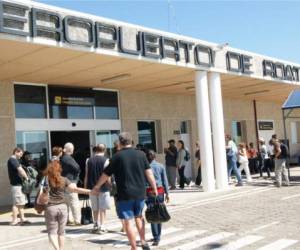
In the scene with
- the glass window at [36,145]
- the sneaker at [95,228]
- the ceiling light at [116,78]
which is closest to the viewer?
the sneaker at [95,228]

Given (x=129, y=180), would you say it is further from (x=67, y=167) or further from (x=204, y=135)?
(x=204, y=135)

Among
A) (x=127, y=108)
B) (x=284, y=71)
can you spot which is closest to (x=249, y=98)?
(x=284, y=71)

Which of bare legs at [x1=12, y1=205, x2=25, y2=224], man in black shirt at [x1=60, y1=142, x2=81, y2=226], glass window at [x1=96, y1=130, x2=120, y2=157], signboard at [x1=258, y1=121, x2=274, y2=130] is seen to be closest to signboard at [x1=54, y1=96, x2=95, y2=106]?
glass window at [x1=96, y1=130, x2=120, y2=157]

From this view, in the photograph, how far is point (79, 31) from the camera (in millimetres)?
10398

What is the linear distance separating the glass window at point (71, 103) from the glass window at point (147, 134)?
2593 mm

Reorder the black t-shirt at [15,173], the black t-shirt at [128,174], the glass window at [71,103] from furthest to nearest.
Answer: the glass window at [71,103] < the black t-shirt at [15,173] < the black t-shirt at [128,174]

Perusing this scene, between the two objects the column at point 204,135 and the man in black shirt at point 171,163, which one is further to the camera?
the man in black shirt at point 171,163

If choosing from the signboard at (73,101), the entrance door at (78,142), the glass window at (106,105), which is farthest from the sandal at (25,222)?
the glass window at (106,105)

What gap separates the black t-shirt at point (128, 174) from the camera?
6.44 m

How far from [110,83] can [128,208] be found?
925cm

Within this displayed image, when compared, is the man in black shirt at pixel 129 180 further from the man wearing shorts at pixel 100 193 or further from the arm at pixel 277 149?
the arm at pixel 277 149

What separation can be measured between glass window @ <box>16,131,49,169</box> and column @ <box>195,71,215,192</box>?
15.7ft

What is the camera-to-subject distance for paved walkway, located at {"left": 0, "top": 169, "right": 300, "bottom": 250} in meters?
7.50

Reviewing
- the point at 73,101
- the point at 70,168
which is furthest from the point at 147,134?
the point at 70,168
